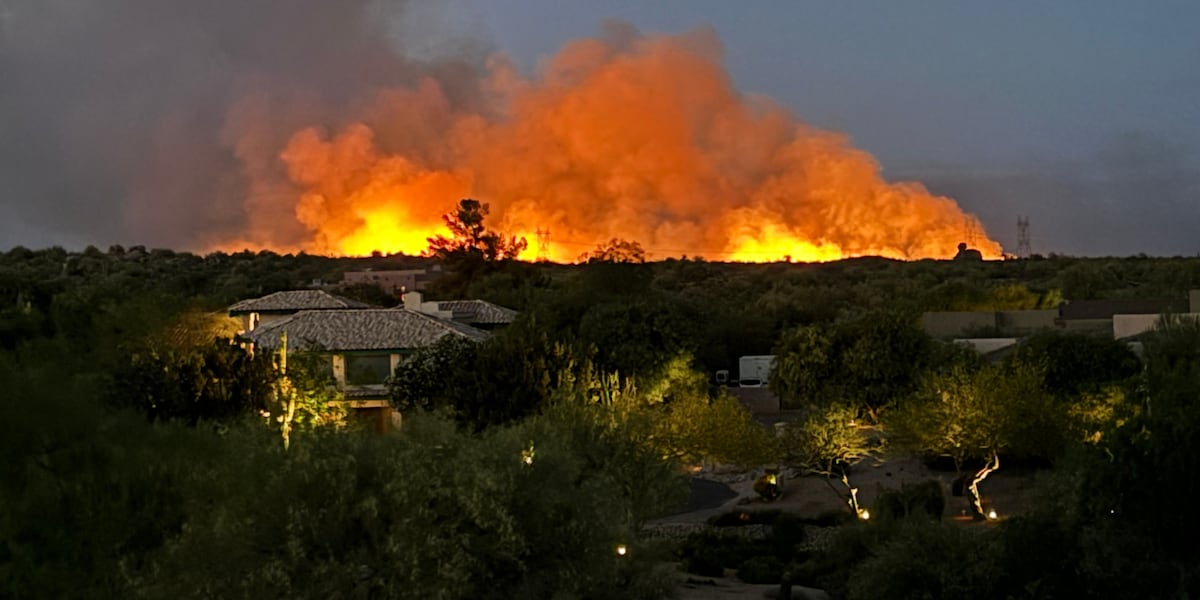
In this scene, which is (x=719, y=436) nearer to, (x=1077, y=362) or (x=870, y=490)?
(x=870, y=490)

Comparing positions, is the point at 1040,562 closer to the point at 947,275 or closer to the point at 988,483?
the point at 988,483

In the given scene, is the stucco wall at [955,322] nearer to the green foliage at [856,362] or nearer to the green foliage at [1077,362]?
the green foliage at [856,362]

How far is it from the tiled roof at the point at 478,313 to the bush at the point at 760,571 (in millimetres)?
34801

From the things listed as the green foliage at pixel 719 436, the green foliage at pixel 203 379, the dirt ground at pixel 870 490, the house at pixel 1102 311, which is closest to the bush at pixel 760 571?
the dirt ground at pixel 870 490

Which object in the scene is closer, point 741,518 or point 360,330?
point 741,518

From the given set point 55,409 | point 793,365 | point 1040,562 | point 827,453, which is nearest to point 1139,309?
point 793,365

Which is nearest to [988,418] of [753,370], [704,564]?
[704,564]

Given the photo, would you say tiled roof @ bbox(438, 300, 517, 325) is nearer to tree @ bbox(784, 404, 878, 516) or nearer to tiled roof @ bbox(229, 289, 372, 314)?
tiled roof @ bbox(229, 289, 372, 314)

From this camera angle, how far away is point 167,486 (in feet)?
58.7

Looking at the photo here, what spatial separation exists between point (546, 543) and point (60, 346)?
926 cm

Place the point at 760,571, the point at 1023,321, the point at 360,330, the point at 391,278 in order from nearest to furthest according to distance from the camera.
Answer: the point at 760,571 < the point at 360,330 < the point at 1023,321 < the point at 391,278

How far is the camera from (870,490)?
46.5 m

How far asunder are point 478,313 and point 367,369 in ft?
57.9

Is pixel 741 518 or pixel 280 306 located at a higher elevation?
pixel 280 306
